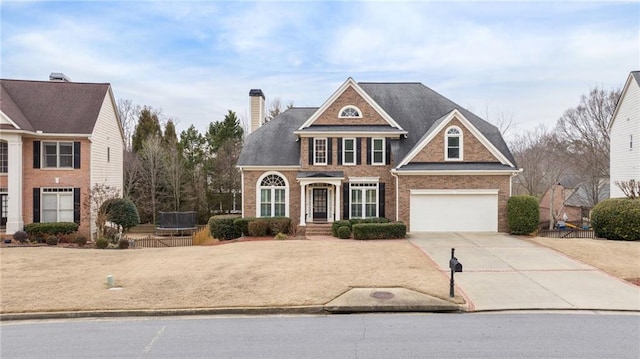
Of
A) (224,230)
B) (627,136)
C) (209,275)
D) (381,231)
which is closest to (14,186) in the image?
(224,230)

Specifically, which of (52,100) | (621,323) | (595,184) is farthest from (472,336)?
(595,184)

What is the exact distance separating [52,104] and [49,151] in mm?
2931

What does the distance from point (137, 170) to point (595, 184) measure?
1634 inches

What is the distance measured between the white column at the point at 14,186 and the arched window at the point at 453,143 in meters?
22.7

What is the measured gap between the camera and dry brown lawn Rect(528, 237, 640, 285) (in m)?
12.7

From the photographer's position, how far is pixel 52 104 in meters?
24.6

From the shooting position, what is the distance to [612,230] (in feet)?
61.6

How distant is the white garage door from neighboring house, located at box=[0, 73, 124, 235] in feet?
60.3

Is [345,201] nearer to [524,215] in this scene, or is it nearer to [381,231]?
[381,231]

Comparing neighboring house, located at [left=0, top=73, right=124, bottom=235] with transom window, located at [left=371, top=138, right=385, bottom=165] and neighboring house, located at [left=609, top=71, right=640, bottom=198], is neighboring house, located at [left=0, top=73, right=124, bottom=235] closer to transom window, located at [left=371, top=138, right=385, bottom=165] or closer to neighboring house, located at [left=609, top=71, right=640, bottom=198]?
transom window, located at [left=371, top=138, right=385, bottom=165]

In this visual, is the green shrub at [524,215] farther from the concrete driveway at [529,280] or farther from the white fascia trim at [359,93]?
the white fascia trim at [359,93]

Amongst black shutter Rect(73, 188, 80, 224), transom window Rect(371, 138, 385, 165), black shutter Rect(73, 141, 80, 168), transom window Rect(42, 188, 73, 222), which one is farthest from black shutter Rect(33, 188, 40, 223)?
transom window Rect(371, 138, 385, 165)

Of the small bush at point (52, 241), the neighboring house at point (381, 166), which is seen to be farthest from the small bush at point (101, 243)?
the neighboring house at point (381, 166)

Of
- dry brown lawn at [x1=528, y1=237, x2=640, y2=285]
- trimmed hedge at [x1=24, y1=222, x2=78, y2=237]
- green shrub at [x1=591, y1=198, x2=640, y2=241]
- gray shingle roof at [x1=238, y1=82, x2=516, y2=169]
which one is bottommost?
dry brown lawn at [x1=528, y1=237, x2=640, y2=285]
